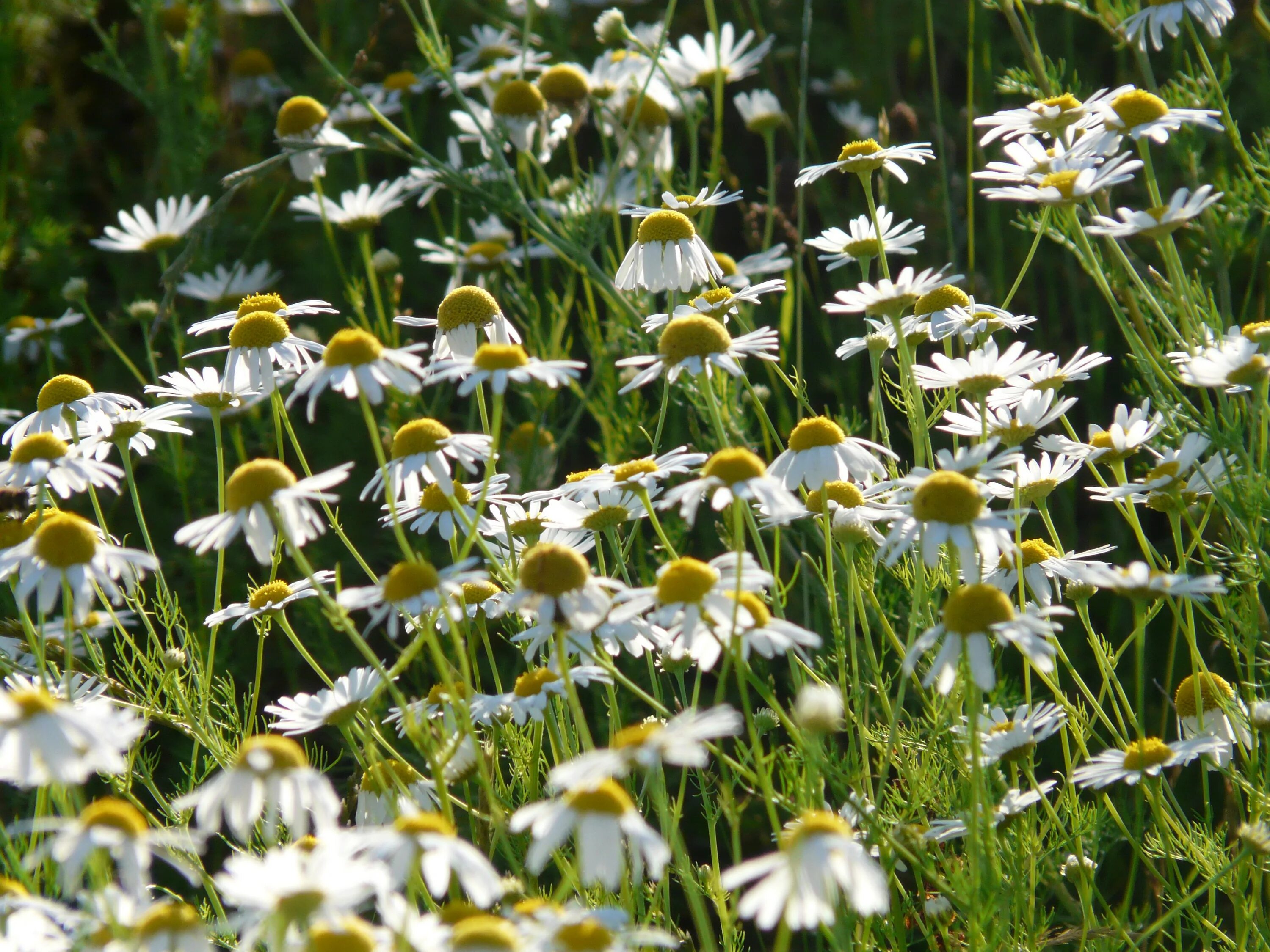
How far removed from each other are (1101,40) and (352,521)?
3.22 m

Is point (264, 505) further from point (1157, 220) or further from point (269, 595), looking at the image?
point (1157, 220)

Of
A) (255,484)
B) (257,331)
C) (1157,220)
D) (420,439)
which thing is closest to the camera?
(255,484)

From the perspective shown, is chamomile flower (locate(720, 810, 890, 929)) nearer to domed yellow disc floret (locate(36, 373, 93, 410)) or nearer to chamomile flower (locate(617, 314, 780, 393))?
chamomile flower (locate(617, 314, 780, 393))

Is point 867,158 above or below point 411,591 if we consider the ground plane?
above

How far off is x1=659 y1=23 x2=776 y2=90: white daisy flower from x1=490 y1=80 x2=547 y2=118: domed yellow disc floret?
1.45 feet

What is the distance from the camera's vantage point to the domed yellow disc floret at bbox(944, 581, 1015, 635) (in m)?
1.50

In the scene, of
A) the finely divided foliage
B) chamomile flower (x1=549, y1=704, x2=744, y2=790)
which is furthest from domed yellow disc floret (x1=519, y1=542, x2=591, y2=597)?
chamomile flower (x1=549, y1=704, x2=744, y2=790)

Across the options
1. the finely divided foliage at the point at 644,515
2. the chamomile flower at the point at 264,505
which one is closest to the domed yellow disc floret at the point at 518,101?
the finely divided foliage at the point at 644,515

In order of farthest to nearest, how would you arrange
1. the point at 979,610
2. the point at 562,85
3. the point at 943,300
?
the point at 562,85 < the point at 943,300 < the point at 979,610

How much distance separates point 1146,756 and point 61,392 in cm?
199

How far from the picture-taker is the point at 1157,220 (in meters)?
1.96

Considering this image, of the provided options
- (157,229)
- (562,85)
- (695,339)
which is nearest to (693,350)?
(695,339)

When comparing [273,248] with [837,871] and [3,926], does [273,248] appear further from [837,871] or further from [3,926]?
[837,871]

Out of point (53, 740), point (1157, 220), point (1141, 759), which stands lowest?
point (1141, 759)
